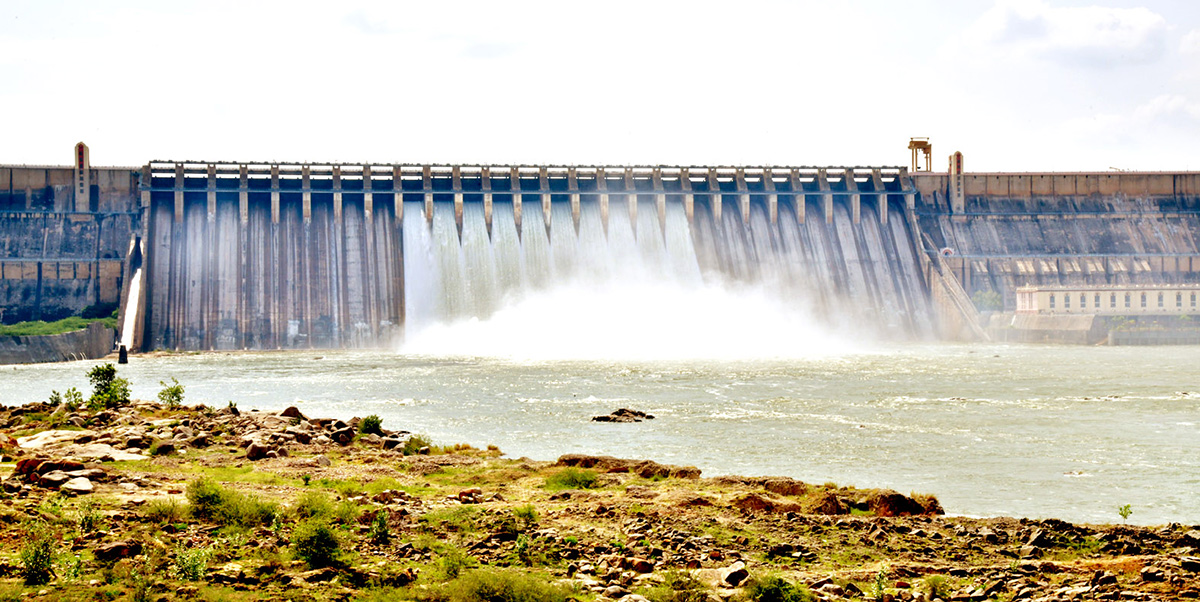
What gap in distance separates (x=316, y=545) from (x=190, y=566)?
1.41 metres

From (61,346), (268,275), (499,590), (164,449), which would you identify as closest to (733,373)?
(164,449)

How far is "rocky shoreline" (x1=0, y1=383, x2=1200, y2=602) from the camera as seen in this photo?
467 inches

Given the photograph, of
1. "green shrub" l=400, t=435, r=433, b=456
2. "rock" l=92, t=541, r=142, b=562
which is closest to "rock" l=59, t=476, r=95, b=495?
"rock" l=92, t=541, r=142, b=562

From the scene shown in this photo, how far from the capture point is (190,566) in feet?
39.8

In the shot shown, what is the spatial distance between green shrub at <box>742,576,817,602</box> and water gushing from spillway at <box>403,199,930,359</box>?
62.8 meters

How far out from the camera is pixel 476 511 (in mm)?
15969

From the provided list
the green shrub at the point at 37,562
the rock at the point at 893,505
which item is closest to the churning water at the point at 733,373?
the rock at the point at 893,505

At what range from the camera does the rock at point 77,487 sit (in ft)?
52.7

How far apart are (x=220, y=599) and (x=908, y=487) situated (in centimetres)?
1378

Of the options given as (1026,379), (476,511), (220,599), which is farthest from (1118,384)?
(220,599)

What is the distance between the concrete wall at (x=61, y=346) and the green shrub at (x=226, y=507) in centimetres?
4971

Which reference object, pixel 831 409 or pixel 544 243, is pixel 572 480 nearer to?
pixel 831 409

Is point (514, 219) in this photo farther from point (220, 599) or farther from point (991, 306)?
point (220, 599)

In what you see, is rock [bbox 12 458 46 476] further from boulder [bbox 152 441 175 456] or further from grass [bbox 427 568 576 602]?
grass [bbox 427 568 576 602]
